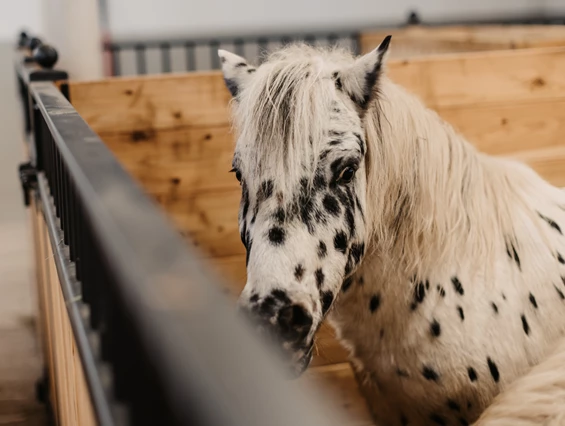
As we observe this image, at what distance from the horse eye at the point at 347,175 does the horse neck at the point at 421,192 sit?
0.08 m

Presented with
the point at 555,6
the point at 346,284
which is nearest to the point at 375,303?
the point at 346,284

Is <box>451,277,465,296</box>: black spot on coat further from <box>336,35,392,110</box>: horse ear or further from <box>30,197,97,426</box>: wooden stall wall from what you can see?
<box>30,197,97,426</box>: wooden stall wall

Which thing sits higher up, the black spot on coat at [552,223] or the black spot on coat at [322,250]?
the black spot on coat at [322,250]

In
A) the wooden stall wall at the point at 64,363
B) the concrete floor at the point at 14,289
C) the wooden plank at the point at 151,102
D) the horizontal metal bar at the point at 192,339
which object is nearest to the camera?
the horizontal metal bar at the point at 192,339

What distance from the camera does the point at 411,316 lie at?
1.16 m

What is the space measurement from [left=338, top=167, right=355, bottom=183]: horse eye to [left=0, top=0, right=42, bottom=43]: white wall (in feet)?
13.4

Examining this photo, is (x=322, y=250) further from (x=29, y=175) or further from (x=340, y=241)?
Result: (x=29, y=175)

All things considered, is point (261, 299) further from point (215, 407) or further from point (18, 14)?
point (18, 14)

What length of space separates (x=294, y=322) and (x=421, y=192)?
366mm

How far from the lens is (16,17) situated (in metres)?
4.48

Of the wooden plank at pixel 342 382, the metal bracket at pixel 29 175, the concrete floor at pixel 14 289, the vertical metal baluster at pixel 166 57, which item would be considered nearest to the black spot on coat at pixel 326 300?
the wooden plank at pixel 342 382

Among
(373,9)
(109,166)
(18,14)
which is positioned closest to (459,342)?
(109,166)

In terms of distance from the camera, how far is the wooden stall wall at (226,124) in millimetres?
1685

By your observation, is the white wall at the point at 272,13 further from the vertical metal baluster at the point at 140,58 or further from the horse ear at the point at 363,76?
the horse ear at the point at 363,76
